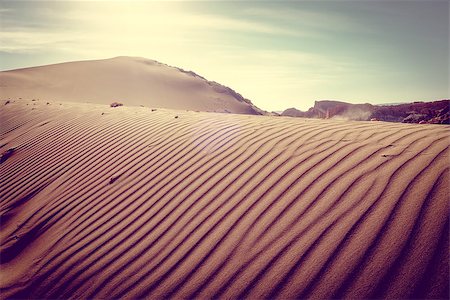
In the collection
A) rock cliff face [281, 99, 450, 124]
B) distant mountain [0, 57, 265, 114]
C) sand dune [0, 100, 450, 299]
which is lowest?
sand dune [0, 100, 450, 299]

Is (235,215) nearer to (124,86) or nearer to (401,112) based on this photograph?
(401,112)

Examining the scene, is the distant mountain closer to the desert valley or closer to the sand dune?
the desert valley

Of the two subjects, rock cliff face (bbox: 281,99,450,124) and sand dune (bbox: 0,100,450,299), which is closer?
sand dune (bbox: 0,100,450,299)

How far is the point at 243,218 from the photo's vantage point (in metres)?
2.39

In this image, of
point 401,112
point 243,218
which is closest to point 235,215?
point 243,218

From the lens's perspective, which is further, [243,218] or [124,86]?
[124,86]

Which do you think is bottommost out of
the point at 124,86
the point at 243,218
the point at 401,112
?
the point at 243,218

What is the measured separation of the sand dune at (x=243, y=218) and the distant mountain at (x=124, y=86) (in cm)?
2316

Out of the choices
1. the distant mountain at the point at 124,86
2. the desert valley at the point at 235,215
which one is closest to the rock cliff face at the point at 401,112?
the desert valley at the point at 235,215

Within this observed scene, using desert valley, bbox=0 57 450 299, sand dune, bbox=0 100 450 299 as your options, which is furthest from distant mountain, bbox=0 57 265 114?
sand dune, bbox=0 100 450 299

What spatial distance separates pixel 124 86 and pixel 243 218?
34.1m

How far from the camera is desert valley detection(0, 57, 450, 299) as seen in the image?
1.81m

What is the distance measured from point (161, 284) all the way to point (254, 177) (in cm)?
132

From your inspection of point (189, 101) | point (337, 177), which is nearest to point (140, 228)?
point (337, 177)
